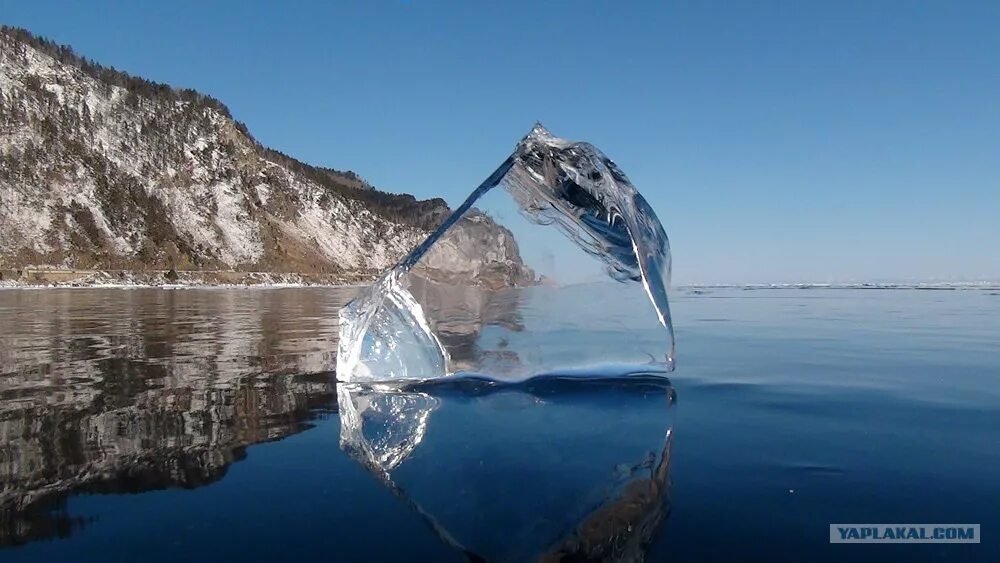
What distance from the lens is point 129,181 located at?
60906mm

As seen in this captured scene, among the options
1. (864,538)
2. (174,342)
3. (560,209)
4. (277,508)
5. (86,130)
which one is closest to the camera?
(864,538)

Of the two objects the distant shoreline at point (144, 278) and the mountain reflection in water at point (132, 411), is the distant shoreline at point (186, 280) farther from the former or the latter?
the mountain reflection in water at point (132, 411)

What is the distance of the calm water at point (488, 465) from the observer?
6.23 feet

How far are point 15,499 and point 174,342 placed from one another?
5.90 meters

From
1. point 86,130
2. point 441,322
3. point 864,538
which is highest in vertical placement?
point 86,130

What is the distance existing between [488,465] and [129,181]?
229ft

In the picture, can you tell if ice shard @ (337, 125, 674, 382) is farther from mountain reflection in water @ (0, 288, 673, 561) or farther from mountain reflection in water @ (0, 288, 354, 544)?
mountain reflection in water @ (0, 288, 354, 544)

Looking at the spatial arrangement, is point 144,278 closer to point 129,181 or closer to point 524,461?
point 129,181

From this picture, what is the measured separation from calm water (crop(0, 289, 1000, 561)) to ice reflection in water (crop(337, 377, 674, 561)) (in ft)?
0.04

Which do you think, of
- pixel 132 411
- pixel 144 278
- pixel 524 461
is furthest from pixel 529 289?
pixel 144 278

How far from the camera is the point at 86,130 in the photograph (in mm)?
60469

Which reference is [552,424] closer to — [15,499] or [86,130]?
[15,499]

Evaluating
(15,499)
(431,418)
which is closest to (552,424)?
(431,418)

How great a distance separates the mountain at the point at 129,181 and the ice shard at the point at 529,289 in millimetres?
54070
